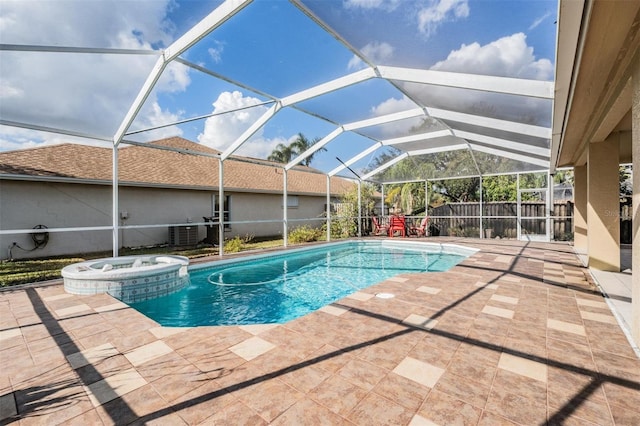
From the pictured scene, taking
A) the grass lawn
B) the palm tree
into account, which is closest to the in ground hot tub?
the grass lawn

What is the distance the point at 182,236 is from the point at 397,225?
988 centimetres

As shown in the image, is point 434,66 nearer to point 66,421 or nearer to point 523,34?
point 523,34

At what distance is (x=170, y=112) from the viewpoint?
7422 mm

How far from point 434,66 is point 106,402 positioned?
6207mm

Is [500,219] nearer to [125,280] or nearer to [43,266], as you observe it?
[125,280]

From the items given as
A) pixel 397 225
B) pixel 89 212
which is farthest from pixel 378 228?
pixel 89 212

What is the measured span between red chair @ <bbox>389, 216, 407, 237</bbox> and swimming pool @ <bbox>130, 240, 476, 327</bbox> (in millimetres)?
2156

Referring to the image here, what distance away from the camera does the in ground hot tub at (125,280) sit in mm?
5340

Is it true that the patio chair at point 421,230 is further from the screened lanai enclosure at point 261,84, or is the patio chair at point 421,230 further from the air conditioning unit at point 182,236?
the air conditioning unit at point 182,236

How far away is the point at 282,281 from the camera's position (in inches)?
298

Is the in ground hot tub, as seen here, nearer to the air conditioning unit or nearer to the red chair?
the air conditioning unit

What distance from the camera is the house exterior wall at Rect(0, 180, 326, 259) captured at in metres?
9.28

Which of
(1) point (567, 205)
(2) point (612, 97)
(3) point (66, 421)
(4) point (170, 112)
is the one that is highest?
(4) point (170, 112)

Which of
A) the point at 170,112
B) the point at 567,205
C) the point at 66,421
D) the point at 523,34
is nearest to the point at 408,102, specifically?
the point at 523,34
